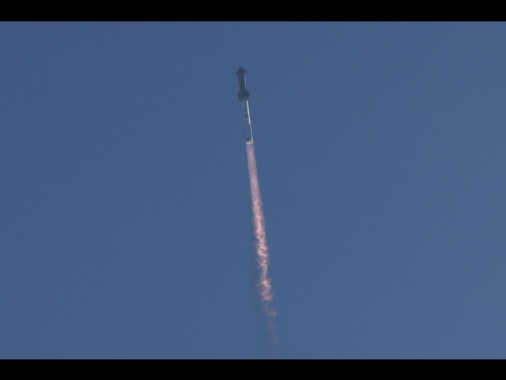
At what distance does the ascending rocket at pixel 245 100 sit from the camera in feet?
329

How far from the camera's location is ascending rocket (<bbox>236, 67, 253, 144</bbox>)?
10031 centimetres

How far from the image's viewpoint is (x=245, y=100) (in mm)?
100312
